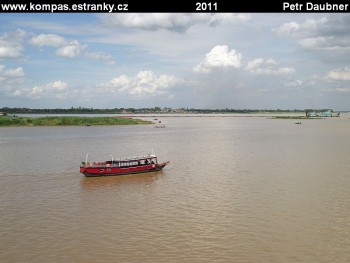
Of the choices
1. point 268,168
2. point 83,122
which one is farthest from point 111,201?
point 83,122

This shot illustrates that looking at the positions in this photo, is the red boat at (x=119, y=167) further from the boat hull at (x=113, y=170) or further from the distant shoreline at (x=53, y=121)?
the distant shoreline at (x=53, y=121)

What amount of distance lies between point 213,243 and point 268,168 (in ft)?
69.8

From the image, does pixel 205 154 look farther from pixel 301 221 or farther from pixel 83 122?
pixel 83 122

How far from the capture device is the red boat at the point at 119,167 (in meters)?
34.0

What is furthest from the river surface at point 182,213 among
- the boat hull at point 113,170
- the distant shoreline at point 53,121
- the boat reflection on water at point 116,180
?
the distant shoreline at point 53,121

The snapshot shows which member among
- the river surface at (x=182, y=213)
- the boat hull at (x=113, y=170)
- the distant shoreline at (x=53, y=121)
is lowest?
the river surface at (x=182, y=213)

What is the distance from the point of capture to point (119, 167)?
3503 centimetres

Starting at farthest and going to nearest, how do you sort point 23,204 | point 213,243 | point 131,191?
1. point 131,191
2. point 23,204
3. point 213,243

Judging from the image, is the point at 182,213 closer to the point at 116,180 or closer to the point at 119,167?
the point at 116,180

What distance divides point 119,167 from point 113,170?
24.8 inches

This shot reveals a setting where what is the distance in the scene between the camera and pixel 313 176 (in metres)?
33.1

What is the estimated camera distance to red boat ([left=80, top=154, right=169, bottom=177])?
34031 millimetres

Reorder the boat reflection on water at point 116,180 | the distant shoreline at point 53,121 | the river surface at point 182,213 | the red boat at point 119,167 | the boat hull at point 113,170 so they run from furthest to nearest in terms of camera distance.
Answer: the distant shoreline at point 53,121 < the red boat at point 119,167 < the boat hull at point 113,170 < the boat reflection on water at point 116,180 < the river surface at point 182,213

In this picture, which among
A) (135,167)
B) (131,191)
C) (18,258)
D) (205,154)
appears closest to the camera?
(18,258)
